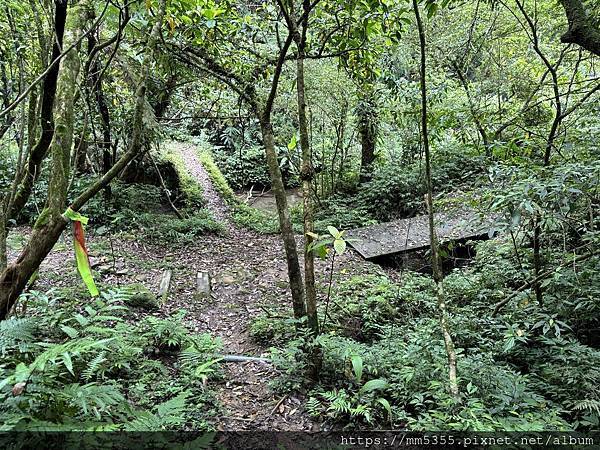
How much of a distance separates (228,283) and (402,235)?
3.89m

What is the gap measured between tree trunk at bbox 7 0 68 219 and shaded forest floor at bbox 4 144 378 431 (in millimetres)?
2065

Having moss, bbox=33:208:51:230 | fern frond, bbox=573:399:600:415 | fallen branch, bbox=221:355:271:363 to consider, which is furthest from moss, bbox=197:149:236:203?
fern frond, bbox=573:399:600:415

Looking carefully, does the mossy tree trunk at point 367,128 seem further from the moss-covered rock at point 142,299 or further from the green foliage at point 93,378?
the green foliage at point 93,378

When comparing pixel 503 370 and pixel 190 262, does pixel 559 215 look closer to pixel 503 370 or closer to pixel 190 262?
pixel 503 370

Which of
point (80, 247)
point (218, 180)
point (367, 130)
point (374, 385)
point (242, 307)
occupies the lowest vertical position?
point (374, 385)

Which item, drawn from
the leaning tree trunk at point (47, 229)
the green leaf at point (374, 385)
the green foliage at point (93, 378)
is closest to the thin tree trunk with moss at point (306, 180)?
the green leaf at point (374, 385)

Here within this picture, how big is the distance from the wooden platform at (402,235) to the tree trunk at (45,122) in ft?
17.0

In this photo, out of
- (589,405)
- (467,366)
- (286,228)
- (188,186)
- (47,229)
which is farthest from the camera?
(188,186)

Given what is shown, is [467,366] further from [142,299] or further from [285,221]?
[142,299]

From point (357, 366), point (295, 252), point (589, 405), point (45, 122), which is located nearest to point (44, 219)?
point (45, 122)

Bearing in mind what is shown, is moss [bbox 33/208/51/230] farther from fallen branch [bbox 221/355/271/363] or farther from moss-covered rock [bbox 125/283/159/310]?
moss-covered rock [bbox 125/283/159/310]

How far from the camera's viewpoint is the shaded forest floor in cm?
353

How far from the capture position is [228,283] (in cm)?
657

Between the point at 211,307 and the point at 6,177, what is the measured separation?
6.97 m
